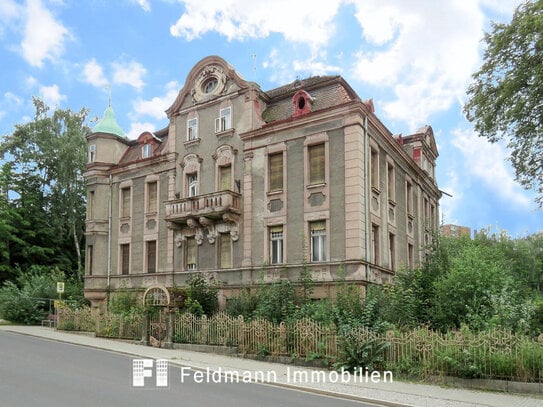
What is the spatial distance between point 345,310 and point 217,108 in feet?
46.1

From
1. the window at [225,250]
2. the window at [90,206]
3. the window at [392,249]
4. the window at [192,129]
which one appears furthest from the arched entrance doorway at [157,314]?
the window at [90,206]

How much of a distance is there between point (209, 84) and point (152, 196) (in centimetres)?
709

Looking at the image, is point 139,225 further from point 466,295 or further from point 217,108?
point 466,295

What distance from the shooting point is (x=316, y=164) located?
25234 mm

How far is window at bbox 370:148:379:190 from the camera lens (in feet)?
85.0

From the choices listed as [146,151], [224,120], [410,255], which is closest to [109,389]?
[224,120]

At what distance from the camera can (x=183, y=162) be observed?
97.8ft

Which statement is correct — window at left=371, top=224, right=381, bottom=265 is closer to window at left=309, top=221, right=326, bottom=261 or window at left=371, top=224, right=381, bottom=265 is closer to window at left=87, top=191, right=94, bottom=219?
window at left=309, top=221, right=326, bottom=261

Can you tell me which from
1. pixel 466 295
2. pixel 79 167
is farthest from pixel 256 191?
pixel 79 167

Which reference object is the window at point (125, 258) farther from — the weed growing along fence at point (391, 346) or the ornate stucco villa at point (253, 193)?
the weed growing along fence at point (391, 346)

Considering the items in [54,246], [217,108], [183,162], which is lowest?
[54,246]

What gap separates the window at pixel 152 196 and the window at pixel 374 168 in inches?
484

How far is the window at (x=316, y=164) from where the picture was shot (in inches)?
985

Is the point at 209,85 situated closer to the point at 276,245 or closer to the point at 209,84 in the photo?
the point at 209,84
